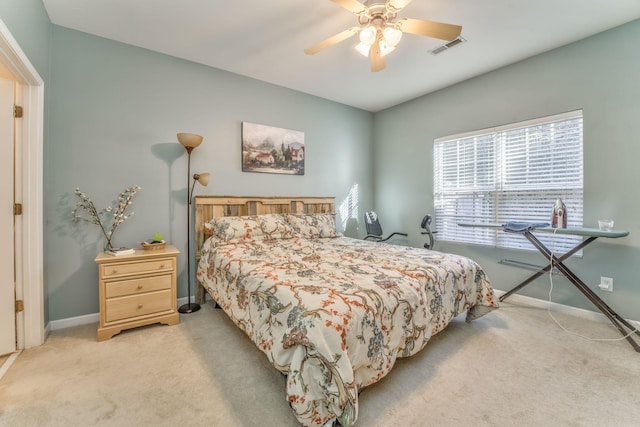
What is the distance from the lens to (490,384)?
1.67 m

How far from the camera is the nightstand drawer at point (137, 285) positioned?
2.22 meters

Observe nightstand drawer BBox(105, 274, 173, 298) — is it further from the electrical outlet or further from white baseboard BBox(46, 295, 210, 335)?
the electrical outlet

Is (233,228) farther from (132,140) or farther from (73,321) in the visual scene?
(73,321)

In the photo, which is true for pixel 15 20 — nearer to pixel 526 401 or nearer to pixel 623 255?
pixel 526 401

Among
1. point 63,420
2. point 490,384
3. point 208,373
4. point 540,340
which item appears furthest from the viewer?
point 540,340

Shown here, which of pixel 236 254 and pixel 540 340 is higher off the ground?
pixel 236 254

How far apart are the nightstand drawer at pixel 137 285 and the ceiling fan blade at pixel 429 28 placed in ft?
9.15

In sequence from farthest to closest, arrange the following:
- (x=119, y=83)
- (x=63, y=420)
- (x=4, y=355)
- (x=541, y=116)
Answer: (x=541, y=116)
(x=119, y=83)
(x=4, y=355)
(x=63, y=420)

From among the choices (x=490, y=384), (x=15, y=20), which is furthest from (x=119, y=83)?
(x=490, y=384)

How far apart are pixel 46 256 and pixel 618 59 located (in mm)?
5381

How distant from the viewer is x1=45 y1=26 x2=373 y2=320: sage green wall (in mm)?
2432

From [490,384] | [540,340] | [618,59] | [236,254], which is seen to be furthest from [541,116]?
[236,254]

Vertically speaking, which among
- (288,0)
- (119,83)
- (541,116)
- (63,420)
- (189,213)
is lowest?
(63,420)

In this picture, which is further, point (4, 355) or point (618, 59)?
point (618, 59)
